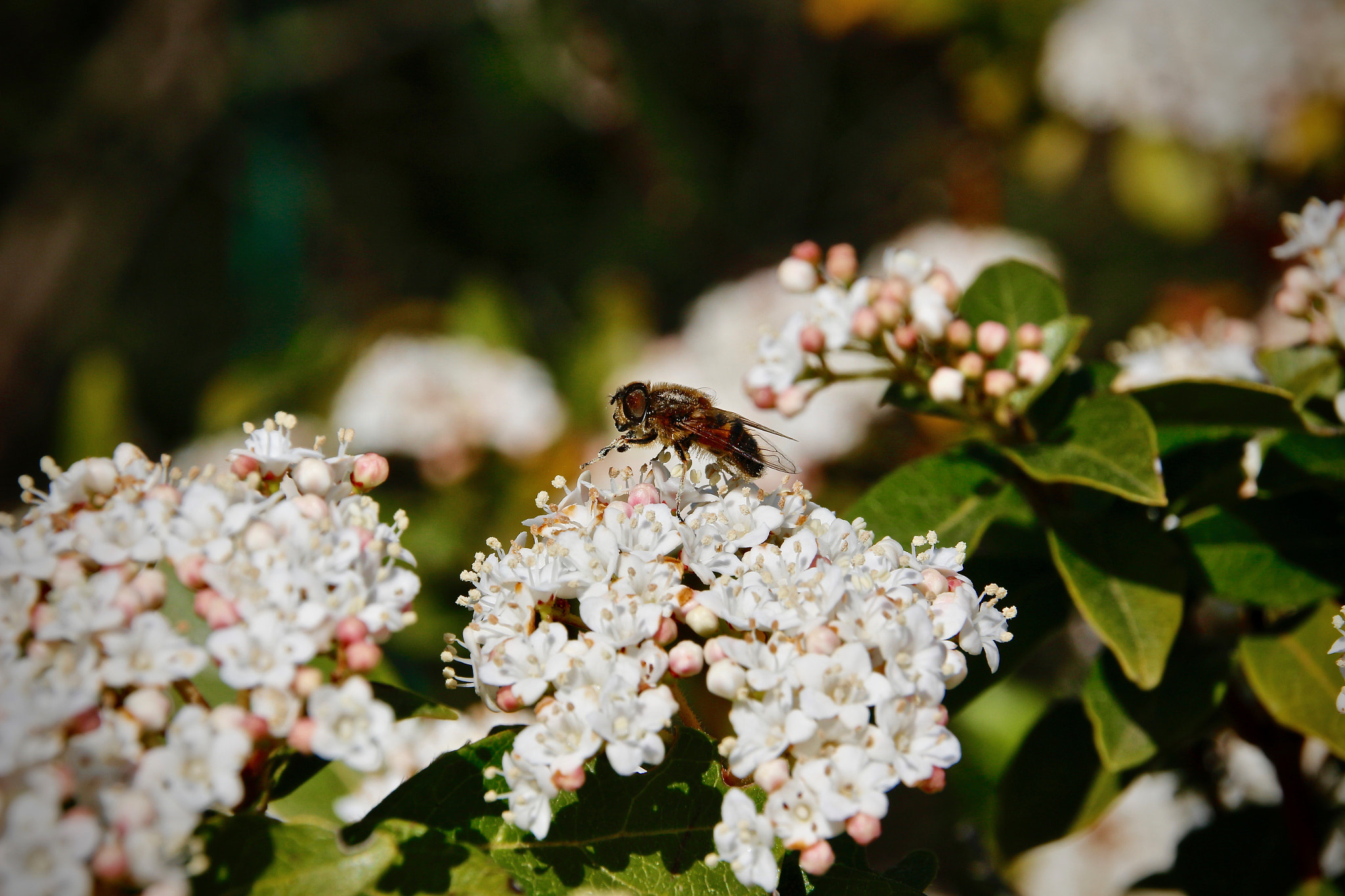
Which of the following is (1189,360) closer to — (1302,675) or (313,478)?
(1302,675)

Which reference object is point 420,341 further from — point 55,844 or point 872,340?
point 55,844

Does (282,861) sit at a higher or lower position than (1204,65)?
lower

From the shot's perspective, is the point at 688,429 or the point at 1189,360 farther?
the point at 1189,360

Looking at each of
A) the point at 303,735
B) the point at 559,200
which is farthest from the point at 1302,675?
the point at 559,200

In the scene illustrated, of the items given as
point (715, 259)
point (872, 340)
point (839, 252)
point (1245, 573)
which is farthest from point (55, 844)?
point (715, 259)

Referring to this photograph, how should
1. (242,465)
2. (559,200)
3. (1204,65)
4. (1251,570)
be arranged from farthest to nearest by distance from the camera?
(559,200) < (1204,65) < (1251,570) < (242,465)

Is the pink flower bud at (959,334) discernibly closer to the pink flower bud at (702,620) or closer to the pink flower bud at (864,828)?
the pink flower bud at (702,620)

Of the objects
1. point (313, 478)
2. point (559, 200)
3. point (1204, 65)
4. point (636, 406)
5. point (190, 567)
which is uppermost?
point (559, 200)
